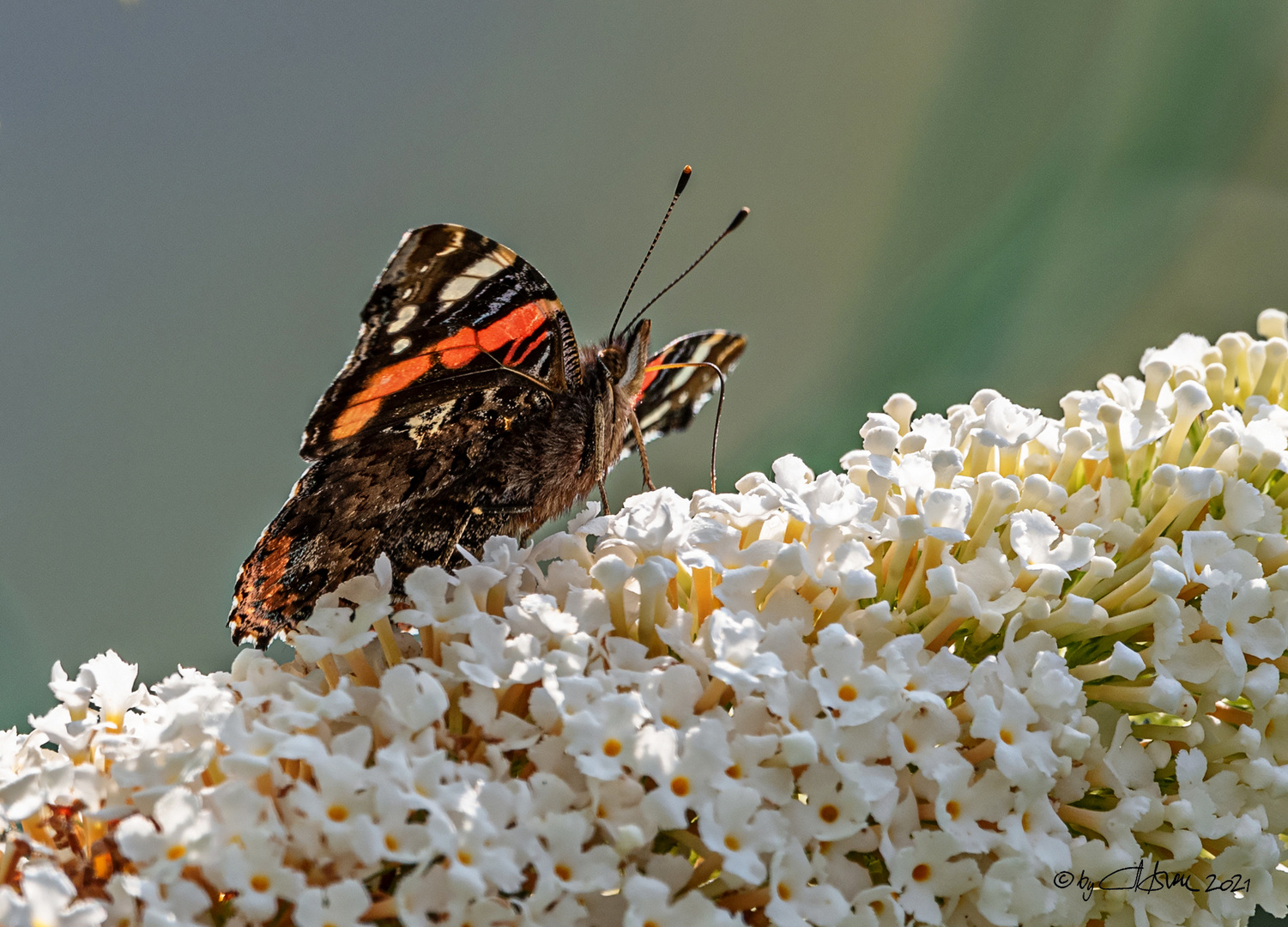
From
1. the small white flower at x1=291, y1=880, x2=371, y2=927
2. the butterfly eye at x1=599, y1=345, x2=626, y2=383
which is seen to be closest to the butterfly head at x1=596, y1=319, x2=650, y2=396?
the butterfly eye at x1=599, y1=345, x2=626, y2=383

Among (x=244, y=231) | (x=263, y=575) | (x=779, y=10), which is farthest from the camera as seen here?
(x=779, y=10)

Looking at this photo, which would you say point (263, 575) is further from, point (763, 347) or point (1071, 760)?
point (763, 347)

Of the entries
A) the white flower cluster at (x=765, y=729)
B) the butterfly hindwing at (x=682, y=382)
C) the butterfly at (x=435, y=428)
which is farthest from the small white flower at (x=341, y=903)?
the butterfly hindwing at (x=682, y=382)

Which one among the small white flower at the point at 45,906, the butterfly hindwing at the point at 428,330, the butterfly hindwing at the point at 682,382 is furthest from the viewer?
the butterfly hindwing at the point at 682,382

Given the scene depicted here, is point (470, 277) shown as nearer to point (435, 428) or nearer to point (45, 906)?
point (435, 428)

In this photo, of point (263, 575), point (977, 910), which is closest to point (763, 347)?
point (263, 575)

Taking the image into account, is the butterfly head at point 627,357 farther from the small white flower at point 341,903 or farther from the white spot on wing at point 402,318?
the small white flower at point 341,903

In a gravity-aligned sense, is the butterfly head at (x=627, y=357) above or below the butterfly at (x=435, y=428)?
above
